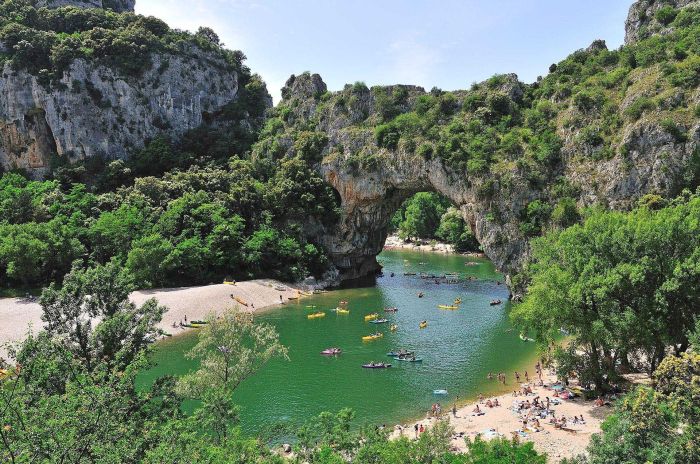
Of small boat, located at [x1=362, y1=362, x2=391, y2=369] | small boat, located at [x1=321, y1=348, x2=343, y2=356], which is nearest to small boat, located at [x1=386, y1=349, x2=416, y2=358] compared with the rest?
small boat, located at [x1=362, y1=362, x2=391, y2=369]

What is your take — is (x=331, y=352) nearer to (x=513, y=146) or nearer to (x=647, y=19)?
(x=513, y=146)

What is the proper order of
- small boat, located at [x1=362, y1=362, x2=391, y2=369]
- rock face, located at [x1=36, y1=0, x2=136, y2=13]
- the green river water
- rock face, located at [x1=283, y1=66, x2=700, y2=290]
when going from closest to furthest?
the green river water < small boat, located at [x1=362, y1=362, x2=391, y2=369] < rock face, located at [x1=283, y1=66, x2=700, y2=290] < rock face, located at [x1=36, y1=0, x2=136, y2=13]

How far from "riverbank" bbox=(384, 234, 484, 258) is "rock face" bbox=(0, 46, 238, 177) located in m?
48.2

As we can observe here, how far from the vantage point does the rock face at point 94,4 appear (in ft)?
273

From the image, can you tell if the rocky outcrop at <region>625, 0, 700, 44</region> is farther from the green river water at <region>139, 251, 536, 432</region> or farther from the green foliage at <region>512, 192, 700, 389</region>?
the green foliage at <region>512, 192, 700, 389</region>

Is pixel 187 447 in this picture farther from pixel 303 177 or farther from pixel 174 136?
pixel 174 136

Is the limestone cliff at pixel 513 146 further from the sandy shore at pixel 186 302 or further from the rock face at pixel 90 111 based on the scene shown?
the rock face at pixel 90 111

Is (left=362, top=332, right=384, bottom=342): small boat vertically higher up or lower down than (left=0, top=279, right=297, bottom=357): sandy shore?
lower down

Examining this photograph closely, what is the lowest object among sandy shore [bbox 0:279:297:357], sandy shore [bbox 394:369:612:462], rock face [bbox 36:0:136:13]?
sandy shore [bbox 394:369:612:462]

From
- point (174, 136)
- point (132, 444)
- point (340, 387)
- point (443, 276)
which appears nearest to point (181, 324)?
point (340, 387)

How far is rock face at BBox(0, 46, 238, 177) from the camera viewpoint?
67.4 m

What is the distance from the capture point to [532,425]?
76.7 feet

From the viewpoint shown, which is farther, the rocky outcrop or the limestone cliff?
the rocky outcrop

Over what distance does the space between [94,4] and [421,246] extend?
81.1m
